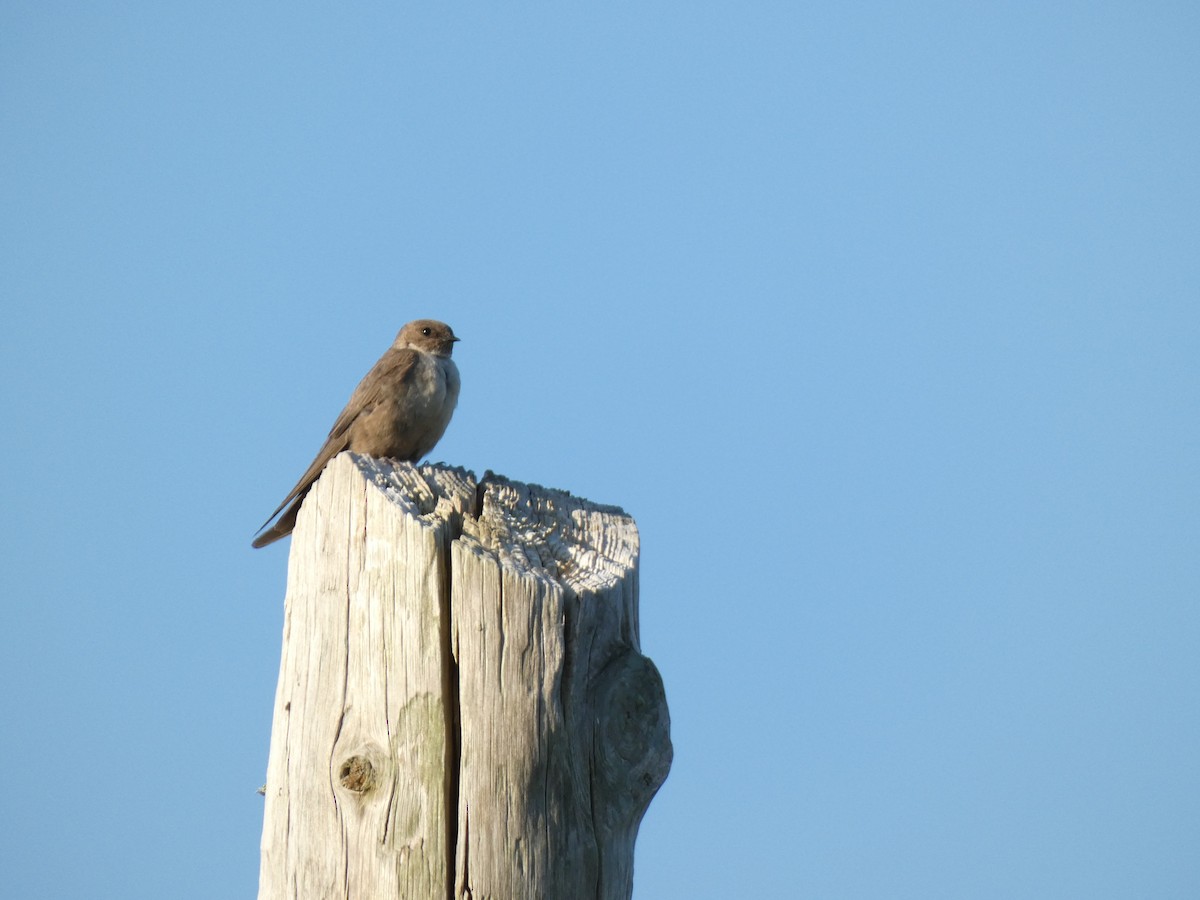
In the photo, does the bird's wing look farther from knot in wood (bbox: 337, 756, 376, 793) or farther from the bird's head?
knot in wood (bbox: 337, 756, 376, 793)

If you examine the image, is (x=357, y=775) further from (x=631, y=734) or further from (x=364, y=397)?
(x=364, y=397)

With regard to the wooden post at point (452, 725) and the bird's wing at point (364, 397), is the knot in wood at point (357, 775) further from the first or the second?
the bird's wing at point (364, 397)

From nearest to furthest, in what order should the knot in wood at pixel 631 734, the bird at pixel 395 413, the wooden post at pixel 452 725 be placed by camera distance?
the wooden post at pixel 452 725 → the knot in wood at pixel 631 734 → the bird at pixel 395 413

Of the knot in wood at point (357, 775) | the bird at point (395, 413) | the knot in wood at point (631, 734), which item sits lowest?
the knot in wood at point (357, 775)

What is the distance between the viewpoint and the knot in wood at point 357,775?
119 inches

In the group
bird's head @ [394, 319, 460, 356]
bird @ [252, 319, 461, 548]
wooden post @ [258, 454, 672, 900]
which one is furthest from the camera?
bird's head @ [394, 319, 460, 356]

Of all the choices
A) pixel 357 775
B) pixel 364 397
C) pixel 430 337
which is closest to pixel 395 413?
pixel 364 397

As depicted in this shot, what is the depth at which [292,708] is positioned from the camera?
3.27 metres

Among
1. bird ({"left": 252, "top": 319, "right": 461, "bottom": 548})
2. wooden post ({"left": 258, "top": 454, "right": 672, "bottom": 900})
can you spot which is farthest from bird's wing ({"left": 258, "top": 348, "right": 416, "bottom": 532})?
wooden post ({"left": 258, "top": 454, "right": 672, "bottom": 900})

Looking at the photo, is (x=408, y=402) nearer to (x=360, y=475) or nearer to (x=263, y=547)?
(x=263, y=547)

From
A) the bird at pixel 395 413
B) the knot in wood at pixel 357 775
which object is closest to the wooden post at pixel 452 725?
the knot in wood at pixel 357 775

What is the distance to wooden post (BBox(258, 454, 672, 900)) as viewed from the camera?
296 centimetres

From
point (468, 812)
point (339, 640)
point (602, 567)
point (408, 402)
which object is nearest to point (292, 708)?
point (339, 640)

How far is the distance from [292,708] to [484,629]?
1.97ft
